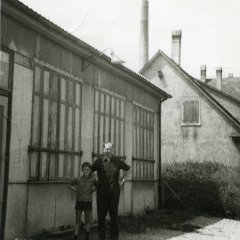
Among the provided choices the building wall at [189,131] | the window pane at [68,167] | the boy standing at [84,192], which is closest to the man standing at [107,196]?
the boy standing at [84,192]

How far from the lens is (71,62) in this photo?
10281 millimetres

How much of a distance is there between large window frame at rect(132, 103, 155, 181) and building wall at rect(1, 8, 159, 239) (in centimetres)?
325

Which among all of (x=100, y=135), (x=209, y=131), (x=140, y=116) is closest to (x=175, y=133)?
(x=209, y=131)

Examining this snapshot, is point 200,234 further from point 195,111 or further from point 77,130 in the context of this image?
point 195,111

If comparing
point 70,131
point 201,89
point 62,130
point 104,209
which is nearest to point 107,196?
point 104,209

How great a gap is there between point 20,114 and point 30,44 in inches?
53.8

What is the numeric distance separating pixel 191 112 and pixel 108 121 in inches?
641

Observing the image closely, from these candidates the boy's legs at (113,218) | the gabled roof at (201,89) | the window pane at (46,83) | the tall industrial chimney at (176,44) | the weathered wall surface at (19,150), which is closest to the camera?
the weathered wall surface at (19,150)

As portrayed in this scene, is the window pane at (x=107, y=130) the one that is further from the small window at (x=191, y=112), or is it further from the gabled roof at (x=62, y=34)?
the small window at (x=191, y=112)

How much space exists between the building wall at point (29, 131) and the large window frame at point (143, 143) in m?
3.25

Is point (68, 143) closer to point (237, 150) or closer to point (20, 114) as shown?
point (20, 114)

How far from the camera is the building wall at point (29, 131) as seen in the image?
8047 millimetres

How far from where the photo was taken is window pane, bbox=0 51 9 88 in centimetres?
778

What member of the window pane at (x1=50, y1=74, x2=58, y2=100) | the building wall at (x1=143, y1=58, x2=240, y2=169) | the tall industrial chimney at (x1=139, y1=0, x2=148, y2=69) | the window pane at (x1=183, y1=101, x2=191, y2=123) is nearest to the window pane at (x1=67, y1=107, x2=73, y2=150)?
the window pane at (x1=50, y1=74, x2=58, y2=100)
